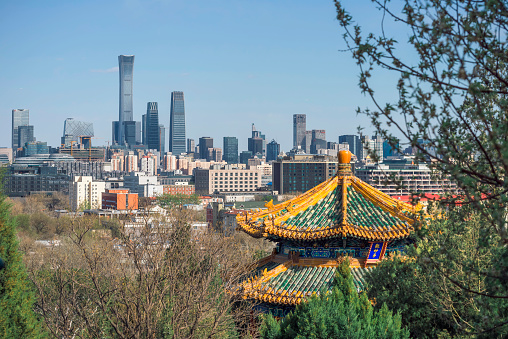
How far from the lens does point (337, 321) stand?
465 inches

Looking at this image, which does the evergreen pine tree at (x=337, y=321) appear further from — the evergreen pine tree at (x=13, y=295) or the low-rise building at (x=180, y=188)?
the low-rise building at (x=180, y=188)

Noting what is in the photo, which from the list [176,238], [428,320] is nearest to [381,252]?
[428,320]

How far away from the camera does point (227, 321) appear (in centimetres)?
1481

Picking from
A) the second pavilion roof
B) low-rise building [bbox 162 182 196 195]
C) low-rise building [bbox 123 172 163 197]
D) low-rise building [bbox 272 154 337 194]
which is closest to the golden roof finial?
the second pavilion roof

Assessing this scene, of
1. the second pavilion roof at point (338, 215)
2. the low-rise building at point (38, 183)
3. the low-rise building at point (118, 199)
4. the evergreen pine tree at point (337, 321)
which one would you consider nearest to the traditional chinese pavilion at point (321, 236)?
the second pavilion roof at point (338, 215)

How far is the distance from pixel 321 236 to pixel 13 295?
20.1 ft

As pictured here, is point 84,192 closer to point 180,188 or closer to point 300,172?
point 180,188

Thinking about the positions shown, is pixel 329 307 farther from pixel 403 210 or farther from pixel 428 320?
pixel 403 210

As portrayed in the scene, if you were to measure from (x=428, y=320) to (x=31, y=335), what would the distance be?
7.46m

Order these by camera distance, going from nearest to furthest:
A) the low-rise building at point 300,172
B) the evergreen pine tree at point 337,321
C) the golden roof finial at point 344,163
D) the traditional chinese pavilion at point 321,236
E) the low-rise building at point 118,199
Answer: the evergreen pine tree at point 337,321 < the traditional chinese pavilion at point 321,236 < the golden roof finial at point 344,163 < the low-rise building at point 118,199 < the low-rise building at point 300,172

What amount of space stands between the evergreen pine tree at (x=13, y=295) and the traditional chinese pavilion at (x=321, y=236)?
14.1ft

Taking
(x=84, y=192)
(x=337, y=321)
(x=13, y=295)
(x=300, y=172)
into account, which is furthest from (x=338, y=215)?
(x=300, y=172)

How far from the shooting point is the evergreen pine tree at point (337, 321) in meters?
11.7

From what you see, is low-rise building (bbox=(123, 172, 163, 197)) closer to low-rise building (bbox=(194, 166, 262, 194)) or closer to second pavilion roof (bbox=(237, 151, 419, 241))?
low-rise building (bbox=(194, 166, 262, 194))
